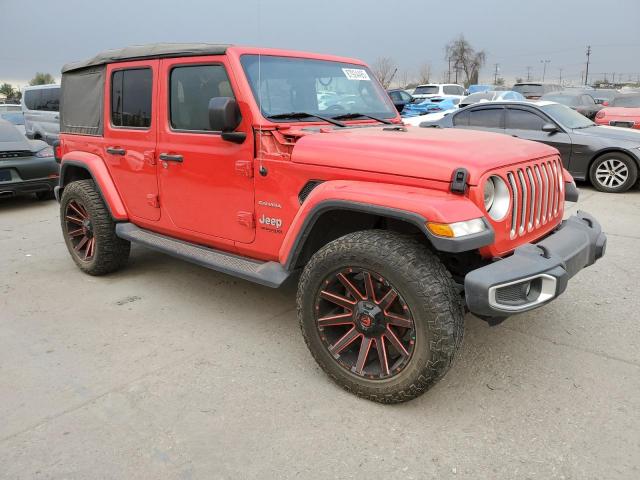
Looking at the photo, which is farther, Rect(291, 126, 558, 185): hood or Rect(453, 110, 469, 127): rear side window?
→ Rect(453, 110, 469, 127): rear side window

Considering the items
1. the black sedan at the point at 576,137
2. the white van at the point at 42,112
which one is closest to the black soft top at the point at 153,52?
the black sedan at the point at 576,137

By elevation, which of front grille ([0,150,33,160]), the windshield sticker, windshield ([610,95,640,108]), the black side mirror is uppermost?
windshield ([610,95,640,108])

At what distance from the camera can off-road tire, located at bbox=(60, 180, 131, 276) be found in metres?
4.47

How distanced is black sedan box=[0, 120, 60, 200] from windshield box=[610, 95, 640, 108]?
13.3m

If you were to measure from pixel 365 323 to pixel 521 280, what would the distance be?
81 centimetres

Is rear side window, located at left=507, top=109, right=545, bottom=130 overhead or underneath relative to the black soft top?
underneath

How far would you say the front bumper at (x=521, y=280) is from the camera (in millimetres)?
2320

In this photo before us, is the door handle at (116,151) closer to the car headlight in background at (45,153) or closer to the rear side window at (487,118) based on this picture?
the car headlight in background at (45,153)

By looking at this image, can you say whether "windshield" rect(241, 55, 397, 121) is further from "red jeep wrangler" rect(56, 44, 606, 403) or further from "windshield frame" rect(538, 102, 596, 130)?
"windshield frame" rect(538, 102, 596, 130)

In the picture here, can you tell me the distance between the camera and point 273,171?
311 centimetres

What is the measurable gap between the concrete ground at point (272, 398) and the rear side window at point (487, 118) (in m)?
5.26

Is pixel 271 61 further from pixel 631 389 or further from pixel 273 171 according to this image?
pixel 631 389

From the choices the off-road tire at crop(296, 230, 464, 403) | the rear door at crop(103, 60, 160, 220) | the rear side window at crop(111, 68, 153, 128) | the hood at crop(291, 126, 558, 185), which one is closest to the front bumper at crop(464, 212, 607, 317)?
the off-road tire at crop(296, 230, 464, 403)

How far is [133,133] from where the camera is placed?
4.08 meters
